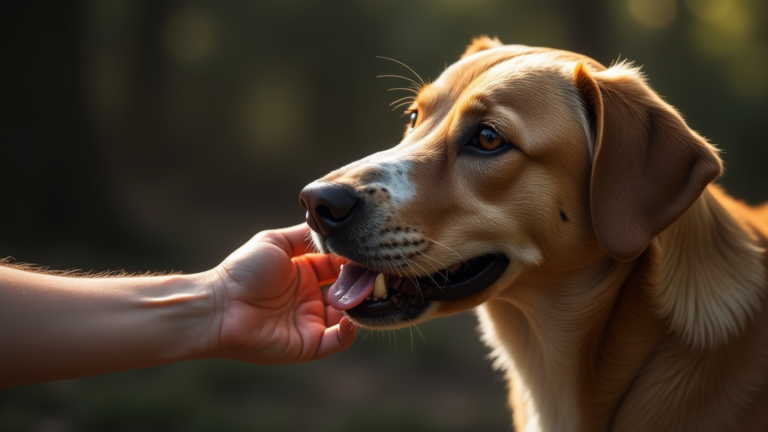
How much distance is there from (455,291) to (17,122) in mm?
6946

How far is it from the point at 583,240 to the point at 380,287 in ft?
2.67

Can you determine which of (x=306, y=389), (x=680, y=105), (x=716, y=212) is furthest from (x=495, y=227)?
(x=680, y=105)

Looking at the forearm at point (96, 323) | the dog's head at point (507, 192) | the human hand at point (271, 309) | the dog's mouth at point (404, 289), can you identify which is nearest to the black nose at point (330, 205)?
the dog's head at point (507, 192)

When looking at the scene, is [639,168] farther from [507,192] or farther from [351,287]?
[351,287]

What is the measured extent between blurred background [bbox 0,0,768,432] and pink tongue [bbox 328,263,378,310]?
3.17 meters

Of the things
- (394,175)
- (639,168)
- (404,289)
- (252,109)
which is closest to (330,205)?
(394,175)

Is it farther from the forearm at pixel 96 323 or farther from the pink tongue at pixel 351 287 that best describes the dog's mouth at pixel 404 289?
the forearm at pixel 96 323

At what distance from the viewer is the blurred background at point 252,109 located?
701cm

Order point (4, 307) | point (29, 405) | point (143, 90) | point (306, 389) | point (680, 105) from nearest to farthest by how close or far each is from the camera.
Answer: point (4, 307) < point (29, 405) < point (306, 389) < point (680, 105) < point (143, 90)

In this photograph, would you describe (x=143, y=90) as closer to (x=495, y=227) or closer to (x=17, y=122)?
(x=17, y=122)

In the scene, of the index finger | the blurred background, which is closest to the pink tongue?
the index finger

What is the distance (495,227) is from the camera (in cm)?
252

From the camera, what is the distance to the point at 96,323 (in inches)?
98.7

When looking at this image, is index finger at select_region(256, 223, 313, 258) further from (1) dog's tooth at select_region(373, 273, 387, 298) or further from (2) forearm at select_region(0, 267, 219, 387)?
(1) dog's tooth at select_region(373, 273, 387, 298)
